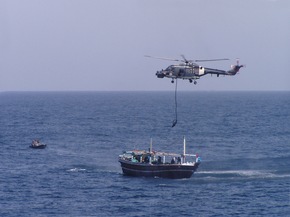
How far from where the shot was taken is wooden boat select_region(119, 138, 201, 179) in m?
92.8

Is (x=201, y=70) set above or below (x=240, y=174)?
above

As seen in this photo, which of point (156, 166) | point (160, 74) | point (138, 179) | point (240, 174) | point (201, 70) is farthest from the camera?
point (240, 174)

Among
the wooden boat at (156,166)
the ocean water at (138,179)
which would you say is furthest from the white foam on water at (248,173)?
the wooden boat at (156,166)

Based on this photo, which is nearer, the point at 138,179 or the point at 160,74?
the point at 160,74

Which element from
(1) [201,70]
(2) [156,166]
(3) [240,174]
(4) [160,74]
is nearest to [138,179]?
(2) [156,166]

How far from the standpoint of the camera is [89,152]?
12425cm

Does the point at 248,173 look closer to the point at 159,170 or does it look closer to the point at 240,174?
the point at 240,174

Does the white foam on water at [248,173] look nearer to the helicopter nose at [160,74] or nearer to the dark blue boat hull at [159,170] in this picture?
the dark blue boat hull at [159,170]

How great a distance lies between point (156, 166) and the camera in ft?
310

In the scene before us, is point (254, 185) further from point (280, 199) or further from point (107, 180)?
point (107, 180)

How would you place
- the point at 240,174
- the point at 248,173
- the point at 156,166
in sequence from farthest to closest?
the point at 248,173, the point at 240,174, the point at 156,166

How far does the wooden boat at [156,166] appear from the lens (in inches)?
3652

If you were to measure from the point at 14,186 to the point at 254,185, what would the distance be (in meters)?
35.9

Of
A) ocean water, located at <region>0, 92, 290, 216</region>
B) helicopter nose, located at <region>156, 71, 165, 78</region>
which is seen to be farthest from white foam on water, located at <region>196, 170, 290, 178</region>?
helicopter nose, located at <region>156, 71, 165, 78</region>
